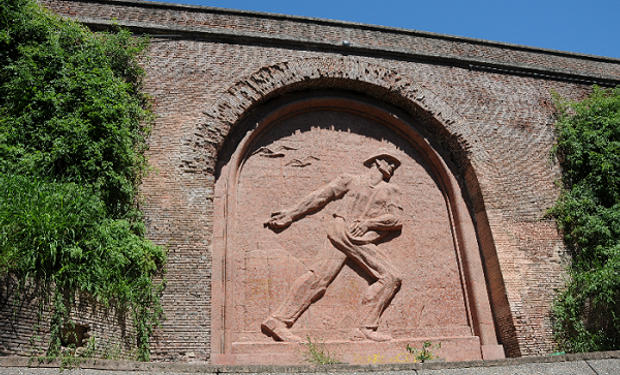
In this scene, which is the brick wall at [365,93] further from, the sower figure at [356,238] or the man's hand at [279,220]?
the sower figure at [356,238]

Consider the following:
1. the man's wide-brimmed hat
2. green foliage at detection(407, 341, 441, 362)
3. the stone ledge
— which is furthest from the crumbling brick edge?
the stone ledge

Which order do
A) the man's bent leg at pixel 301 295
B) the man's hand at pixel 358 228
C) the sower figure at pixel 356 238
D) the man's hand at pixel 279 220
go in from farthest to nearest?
the man's hand at pixel 358 228
the man's hand at pixel 279 220
the sower figure at pixel 356 238
the man's bent leg at pixel 301 295

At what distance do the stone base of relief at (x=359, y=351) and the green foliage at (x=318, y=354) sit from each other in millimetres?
19

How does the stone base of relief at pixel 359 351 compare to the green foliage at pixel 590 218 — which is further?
the green foliage at pixel 590 218

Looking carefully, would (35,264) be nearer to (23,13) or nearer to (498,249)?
(23,13)

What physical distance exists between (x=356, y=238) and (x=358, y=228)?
0.54 ft

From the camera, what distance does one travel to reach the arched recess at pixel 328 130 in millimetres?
7242

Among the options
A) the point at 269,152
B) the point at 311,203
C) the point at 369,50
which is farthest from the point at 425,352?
the point at 369,50

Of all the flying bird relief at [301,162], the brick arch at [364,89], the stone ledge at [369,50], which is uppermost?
the stone ledge at [369,50]

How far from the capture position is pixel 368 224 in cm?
800

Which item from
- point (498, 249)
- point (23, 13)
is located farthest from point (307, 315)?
point (23, 13)

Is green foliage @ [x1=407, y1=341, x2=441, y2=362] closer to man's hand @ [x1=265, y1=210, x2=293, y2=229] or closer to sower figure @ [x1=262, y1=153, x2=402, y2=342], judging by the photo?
sower figure @ [x1=262, y1=153, x2=402, y2=342]

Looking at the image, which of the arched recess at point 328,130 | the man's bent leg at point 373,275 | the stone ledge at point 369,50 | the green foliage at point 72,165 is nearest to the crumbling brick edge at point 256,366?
the green foliage at point 72,165

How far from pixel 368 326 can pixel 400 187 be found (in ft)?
7.67
